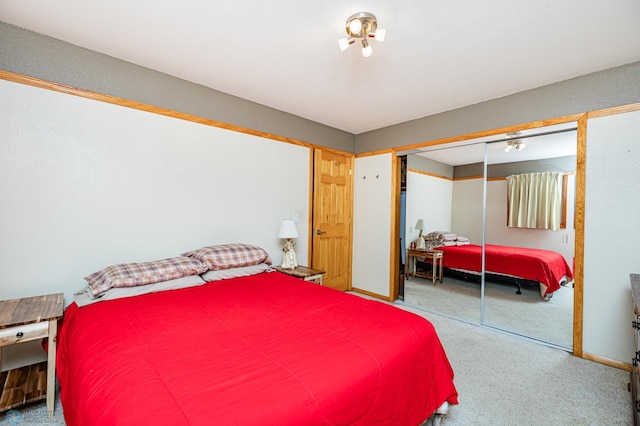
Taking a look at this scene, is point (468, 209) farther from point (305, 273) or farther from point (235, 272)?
point (235, 272)

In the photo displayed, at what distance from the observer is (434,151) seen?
3.85m

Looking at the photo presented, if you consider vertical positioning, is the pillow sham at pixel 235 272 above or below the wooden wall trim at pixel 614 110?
below

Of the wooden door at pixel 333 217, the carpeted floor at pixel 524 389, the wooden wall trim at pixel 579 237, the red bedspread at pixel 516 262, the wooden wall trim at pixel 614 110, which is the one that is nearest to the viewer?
the carpeted floor at pixel 524 389

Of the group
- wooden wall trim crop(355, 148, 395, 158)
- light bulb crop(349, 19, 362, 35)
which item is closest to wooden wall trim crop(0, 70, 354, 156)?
wooden wall trim crop(355, 148, 395, 158)

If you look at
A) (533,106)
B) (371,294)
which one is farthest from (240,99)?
(371,294)

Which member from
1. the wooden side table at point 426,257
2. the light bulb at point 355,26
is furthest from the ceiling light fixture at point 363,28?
the wooden side table at point 426,257

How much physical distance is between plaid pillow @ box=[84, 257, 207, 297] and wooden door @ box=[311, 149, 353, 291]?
1897 millimetres

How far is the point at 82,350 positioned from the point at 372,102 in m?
3.36

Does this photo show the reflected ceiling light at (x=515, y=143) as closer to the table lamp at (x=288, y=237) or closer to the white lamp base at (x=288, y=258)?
the table lamp at (x=288, y=237)

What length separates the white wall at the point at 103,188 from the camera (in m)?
2.10

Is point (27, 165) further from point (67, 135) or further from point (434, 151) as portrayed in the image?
point (434, 151)

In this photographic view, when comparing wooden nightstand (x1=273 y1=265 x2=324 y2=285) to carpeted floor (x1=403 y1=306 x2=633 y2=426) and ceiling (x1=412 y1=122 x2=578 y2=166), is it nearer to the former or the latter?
carpeted floor (x1=403 y1=306 x2=633 y2=426)

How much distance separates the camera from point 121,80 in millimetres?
2531

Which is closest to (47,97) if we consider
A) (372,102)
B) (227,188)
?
(227,188)
